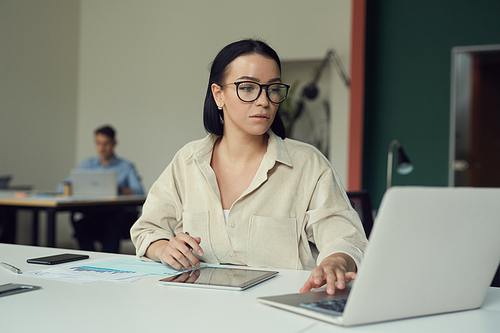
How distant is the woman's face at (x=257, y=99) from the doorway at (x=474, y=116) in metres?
4.24

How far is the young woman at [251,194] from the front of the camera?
1459mm

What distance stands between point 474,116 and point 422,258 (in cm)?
497

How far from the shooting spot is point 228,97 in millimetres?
1552

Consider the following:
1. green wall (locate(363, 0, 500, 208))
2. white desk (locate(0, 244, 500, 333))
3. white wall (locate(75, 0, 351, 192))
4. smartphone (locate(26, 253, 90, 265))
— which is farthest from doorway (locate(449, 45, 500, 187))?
smartphone (locate(26, 253, 90, 265))

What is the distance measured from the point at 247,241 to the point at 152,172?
5.53 metres

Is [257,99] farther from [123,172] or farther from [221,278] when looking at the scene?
[123,172]

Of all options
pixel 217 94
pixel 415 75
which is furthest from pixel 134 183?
pixel 217 94

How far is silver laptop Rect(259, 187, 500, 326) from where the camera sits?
71cm

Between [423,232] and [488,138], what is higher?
[488,138]

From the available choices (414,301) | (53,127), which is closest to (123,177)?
(53,127)

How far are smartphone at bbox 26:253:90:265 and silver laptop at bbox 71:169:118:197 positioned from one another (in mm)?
2933

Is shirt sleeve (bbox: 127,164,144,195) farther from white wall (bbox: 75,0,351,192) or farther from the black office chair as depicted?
the black office chair

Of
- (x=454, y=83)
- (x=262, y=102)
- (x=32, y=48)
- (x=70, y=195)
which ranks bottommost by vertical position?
(x=70, y=195)

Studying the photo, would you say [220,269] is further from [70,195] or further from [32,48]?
[32,48]
